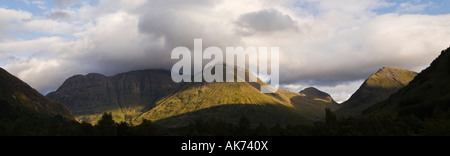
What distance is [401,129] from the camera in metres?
139
